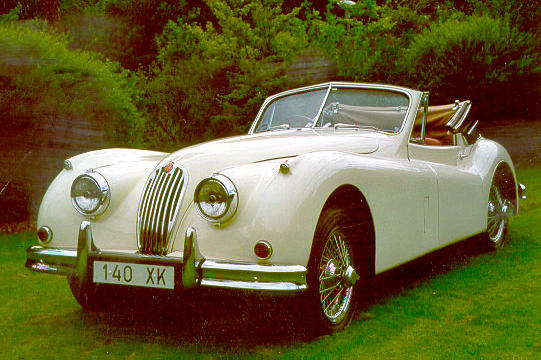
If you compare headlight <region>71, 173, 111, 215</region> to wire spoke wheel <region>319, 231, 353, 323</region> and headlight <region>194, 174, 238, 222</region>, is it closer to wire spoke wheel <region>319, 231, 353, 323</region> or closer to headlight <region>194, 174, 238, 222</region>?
headlight <region>194, 174, 238, 222</region>

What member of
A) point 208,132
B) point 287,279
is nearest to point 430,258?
point 287,279

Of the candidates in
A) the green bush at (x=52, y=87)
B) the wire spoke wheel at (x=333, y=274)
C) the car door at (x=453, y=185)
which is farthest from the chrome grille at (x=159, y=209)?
the green bush at (x=52, y=87)

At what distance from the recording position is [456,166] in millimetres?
5547

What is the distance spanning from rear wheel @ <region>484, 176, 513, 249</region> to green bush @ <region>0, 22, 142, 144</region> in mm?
4526

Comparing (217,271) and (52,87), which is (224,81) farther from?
(217,271)

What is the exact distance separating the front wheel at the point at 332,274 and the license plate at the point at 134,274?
76 centimetres

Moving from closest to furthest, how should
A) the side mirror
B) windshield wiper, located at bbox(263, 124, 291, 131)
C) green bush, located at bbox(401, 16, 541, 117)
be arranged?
windshield wiper, located at bbox(263, 124, 291, 131)
the side mirror
green bush, located at bbox(401, 16, 541, 117)

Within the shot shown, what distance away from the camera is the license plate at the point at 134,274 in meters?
3.39

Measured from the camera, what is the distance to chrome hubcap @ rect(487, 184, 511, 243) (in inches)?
240

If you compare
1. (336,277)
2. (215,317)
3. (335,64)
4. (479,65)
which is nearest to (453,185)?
(336,277)

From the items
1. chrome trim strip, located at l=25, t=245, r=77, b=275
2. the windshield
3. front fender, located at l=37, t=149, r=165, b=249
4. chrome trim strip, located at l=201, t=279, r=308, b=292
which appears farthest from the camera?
the windshield

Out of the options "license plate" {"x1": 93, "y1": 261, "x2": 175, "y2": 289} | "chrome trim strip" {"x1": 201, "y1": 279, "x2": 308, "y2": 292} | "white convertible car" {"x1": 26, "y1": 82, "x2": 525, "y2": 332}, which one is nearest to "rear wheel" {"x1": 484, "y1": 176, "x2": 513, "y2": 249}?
"white convertible car" {"x1": 26, "y1": 82, "x2": 525, "y2": 332}

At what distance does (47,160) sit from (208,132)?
504 centimetres

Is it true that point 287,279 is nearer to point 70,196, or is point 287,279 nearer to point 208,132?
point 70,196
